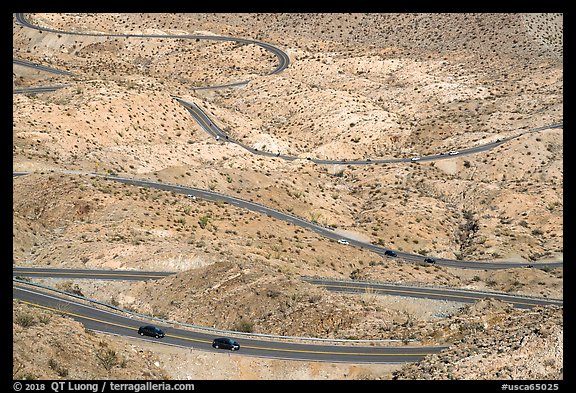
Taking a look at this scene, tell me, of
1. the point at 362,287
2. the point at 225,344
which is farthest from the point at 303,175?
the point at 225,344

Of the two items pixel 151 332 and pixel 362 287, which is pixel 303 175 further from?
pixel 151 332

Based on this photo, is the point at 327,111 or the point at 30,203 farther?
the point at 327,111

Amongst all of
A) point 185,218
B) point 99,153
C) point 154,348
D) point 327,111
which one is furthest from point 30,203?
point 327,111

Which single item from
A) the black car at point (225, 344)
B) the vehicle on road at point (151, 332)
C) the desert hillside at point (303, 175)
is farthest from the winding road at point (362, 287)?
the black car at point (225, 344)

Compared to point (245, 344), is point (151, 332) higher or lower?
higher

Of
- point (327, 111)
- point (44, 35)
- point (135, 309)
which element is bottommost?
point (135, 309)

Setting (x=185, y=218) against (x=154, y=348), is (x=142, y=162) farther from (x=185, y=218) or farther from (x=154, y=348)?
(x=154, y=348)
